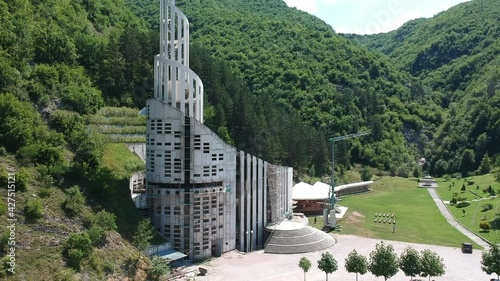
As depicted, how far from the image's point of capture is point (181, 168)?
4994 centimetres

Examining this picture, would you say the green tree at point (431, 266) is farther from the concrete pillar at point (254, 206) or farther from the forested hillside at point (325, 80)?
the forested hillside at point (325, 80)

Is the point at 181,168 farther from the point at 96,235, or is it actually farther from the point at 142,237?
the point at 96,235

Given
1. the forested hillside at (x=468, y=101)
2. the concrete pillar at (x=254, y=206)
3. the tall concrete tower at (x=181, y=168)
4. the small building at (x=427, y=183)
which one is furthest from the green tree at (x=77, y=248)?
the forested hillside at (x=468, y=101)

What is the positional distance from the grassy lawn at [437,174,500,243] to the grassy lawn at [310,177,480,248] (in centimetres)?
263

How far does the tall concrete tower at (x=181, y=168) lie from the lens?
4966 centimetres

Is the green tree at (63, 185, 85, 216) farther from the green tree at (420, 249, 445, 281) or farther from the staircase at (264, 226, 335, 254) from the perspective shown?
the green tree at (420, 249, 445, 281)

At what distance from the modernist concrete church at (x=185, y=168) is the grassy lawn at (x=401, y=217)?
806 inches

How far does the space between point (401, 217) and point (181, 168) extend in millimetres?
38551

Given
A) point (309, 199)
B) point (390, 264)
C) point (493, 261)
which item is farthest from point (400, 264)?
point (309, 199)

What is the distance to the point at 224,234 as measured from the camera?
5216 cm

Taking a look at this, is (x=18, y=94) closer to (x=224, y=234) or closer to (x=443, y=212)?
(x=224, y=234)

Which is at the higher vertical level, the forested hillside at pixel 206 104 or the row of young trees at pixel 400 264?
the forested hillside at pixel 206 104

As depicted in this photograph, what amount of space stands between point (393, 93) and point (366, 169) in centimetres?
5310

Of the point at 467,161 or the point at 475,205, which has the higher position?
the point at 467,161
